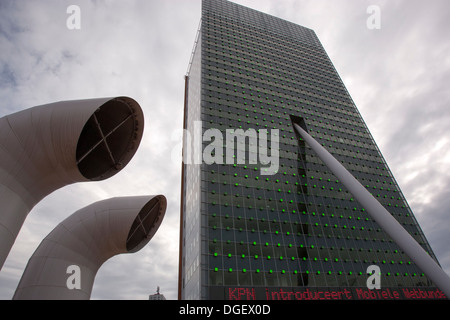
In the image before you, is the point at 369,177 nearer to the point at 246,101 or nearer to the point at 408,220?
the point at 408,220

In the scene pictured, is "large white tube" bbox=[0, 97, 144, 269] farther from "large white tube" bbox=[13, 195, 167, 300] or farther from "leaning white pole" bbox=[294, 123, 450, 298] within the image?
"leaning white pole" bbox=[294, 123, 450, 298]

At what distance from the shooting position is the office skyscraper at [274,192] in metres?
31.4

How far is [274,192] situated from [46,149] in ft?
99.4

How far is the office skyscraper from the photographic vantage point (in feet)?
103

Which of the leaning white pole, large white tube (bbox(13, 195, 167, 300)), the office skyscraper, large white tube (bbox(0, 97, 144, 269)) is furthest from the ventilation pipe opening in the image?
the leaning white pole

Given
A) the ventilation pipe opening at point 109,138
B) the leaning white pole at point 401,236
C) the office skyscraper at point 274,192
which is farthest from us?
the office skyscraper at point 274,192

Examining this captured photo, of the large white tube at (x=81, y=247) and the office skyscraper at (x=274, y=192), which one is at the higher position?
the office skyscraper at (x=274, y=192)

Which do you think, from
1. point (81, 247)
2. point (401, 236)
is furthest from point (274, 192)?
point (81, 247)

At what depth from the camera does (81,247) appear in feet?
67.4

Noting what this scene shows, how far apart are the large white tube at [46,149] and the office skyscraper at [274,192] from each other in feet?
58.6

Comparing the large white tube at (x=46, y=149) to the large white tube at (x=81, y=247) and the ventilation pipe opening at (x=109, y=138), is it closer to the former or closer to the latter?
the ventilation pipe opening at (x=109, y=138)

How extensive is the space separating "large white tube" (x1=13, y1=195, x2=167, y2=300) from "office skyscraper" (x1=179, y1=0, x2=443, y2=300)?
34.7 ft

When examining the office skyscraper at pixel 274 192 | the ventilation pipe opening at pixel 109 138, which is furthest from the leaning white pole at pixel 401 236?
the ventilation pipe opening at pixel 109 138
